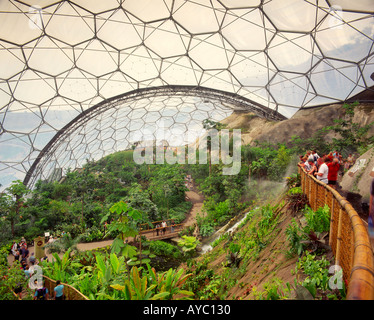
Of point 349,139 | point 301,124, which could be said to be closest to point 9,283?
point 349,139

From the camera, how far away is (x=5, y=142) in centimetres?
1912

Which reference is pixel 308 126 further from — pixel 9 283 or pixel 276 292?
pixel 9 283

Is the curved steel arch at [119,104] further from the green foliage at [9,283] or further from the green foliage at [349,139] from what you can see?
the green foliage at [9,283]

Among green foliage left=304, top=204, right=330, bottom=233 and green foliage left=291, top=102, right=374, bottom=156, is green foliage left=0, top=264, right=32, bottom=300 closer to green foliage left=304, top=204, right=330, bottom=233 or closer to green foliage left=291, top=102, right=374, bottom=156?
green foliage left=304, top=204, right=330, bottom=233

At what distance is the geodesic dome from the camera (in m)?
13.1

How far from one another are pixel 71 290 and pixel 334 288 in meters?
6.84

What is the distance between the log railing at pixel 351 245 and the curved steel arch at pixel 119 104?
814 inches

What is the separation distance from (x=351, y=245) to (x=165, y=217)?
57.8ft

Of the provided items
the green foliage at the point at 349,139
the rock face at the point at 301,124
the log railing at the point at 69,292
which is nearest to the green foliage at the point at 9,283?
the log railing at the point at 69,292

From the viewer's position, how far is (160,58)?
19.4m

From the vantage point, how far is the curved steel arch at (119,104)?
2350 centimetres
